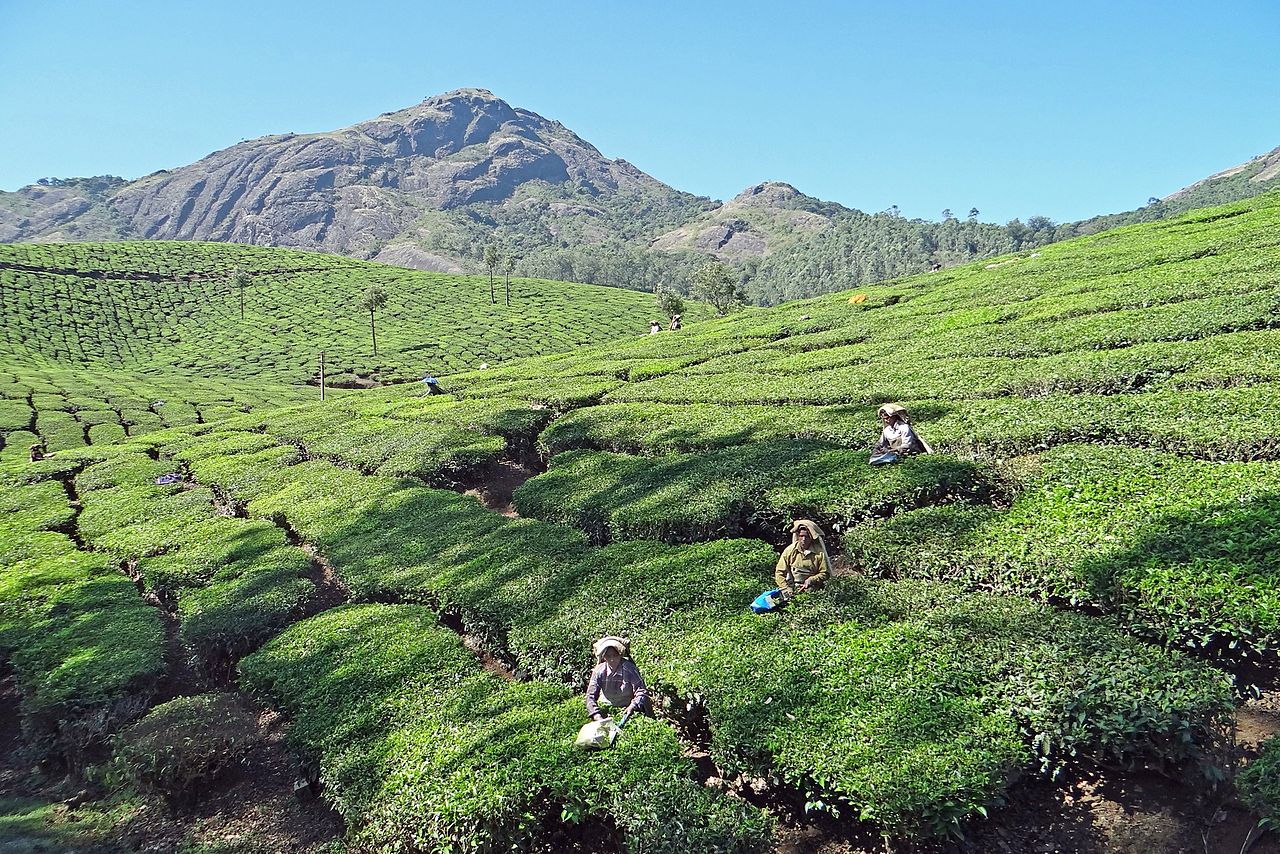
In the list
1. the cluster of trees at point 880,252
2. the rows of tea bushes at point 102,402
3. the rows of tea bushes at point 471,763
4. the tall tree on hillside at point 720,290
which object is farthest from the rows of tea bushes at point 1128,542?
the cluster of trees at point 880,252

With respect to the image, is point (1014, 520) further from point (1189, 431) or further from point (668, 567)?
point (668, 567)

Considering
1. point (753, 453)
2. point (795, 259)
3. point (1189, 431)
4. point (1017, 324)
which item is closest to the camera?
point (1189, 431)

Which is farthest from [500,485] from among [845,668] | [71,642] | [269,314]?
[269,314]

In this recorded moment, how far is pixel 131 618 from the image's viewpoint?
12672mm

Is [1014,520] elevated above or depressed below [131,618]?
above

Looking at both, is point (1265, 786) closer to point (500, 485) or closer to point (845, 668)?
point (845, 668)

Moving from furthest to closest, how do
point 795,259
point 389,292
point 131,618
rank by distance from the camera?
point 795,259 < point 389,292 < point 131,618

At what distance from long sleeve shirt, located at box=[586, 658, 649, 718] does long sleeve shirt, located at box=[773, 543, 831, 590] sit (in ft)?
8.41

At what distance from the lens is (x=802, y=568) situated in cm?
922

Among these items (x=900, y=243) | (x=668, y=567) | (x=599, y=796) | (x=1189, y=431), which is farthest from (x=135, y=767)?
(x=900, y=243)

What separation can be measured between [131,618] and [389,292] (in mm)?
85595

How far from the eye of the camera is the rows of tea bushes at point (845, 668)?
5551 mm

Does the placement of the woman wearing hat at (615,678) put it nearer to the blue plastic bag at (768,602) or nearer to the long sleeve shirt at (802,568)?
the blue plastic bag at (768,602)

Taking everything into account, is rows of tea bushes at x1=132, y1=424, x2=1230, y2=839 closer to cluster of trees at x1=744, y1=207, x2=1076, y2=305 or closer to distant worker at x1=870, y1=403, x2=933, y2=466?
distant worker at x1=870, y1=403, x2=933, y2=466
